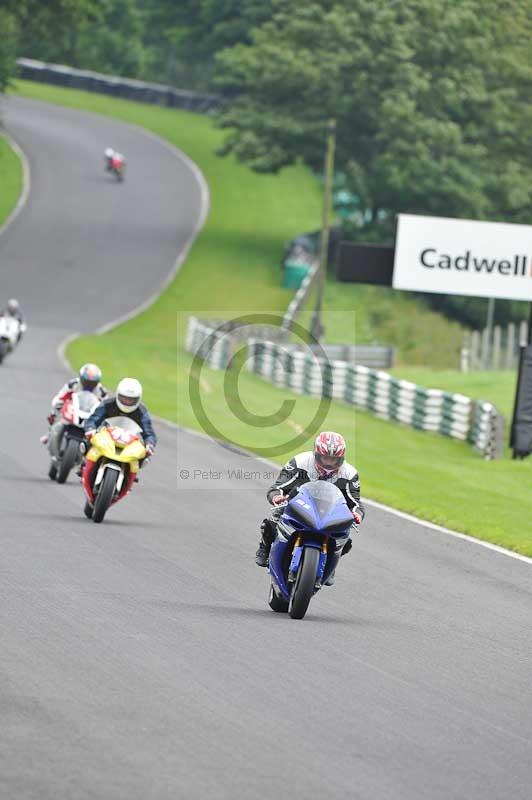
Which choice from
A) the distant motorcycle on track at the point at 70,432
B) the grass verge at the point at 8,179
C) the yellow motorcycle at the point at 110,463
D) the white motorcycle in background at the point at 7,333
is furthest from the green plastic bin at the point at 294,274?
the yellow motorcycle at the point at 110,463

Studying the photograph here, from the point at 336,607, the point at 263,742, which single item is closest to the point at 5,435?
the point at 336,607

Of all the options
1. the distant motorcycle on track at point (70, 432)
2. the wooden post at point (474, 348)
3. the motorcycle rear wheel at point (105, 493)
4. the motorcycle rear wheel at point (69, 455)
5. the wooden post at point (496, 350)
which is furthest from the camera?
the wooden post at point (474, 348)

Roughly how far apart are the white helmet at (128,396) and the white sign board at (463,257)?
16541mm

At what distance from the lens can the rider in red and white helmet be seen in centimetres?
1284

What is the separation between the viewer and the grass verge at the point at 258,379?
81.2 ft

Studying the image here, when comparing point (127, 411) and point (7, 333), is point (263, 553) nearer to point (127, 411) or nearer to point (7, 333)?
point (127, 411)

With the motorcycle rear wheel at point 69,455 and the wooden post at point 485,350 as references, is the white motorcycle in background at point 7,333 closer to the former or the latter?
the wooden post at point 485,350

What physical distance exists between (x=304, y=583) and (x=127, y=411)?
19.7 ft

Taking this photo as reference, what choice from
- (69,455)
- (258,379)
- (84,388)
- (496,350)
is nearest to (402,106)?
(496,350)

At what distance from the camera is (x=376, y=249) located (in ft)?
112

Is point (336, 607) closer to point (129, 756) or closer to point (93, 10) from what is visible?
point (129, 756)

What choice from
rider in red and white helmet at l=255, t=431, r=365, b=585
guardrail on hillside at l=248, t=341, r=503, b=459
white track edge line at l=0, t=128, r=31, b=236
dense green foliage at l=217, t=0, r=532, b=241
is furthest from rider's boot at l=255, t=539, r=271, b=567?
white track edge line at l=0, t=128, r=31, b=236

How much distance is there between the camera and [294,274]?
6612 cm

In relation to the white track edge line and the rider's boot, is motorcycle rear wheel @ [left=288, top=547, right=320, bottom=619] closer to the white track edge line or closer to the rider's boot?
the rider's boot
